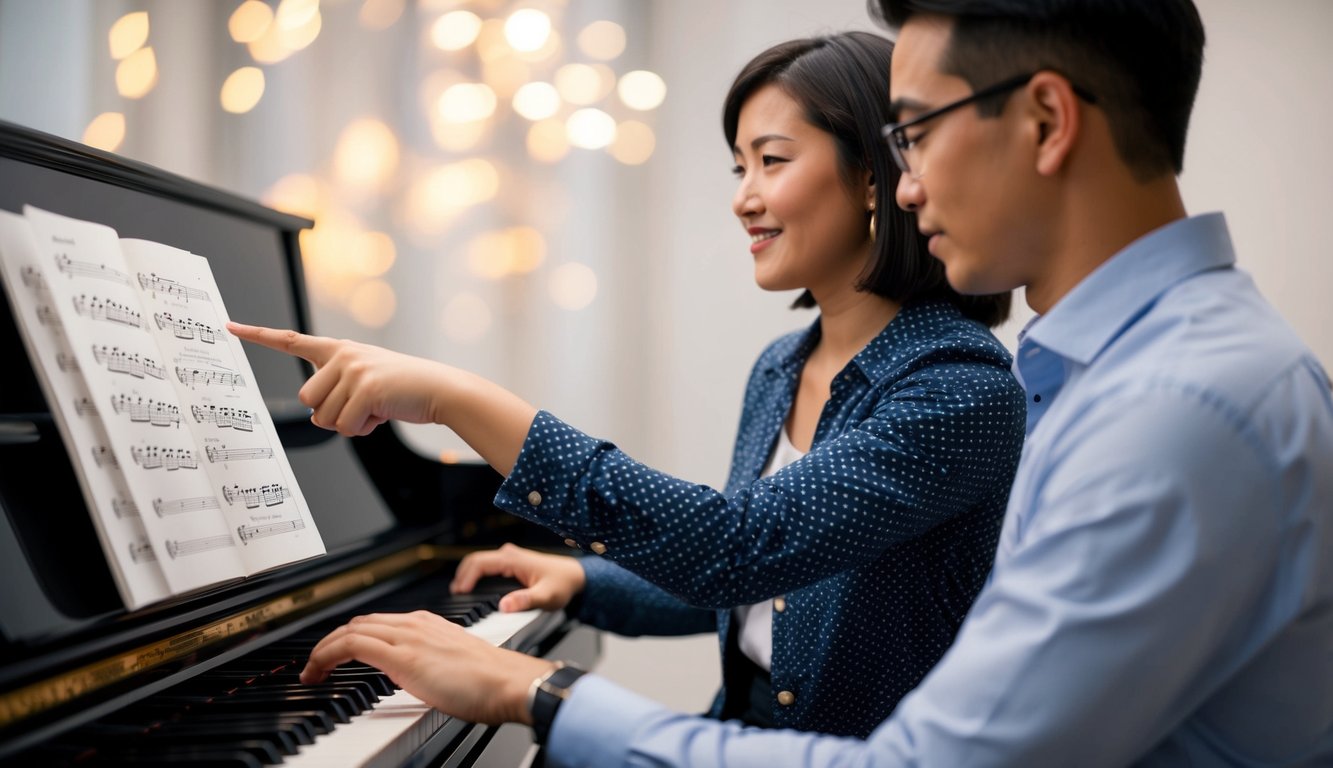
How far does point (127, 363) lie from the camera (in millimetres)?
891

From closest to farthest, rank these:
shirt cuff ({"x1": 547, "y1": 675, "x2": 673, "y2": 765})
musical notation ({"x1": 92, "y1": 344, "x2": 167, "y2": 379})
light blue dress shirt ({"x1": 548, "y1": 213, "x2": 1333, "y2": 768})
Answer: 1. light blue dress shirt ({"x1": 548, "y1": 213, "x2": 1333, "y2": 768})
2. shirt cuff ({"x1": 547, "y1": 675, "x2": 673, "y2": 765})
3. musical notation ({"x1": 92, "y1": 344, "x2": 167, "y2": 379})

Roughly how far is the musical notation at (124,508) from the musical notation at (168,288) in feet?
0.75

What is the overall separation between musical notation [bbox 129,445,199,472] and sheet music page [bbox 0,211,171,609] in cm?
2

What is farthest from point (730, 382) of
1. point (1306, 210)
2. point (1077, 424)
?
point (1077, 424)

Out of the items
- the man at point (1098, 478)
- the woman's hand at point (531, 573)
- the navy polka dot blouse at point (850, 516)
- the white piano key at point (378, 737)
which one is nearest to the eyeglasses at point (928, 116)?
the man at point (1098, 478)

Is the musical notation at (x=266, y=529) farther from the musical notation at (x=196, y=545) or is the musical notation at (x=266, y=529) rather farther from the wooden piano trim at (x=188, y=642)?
the wooden piano trim at (x=188, y=642)

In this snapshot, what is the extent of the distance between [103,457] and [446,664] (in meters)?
0.34

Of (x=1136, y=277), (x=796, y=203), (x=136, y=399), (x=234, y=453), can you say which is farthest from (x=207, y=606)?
(x=1136, y=277)

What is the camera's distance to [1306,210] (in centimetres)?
224

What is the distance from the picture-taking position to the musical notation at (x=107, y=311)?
0.87 m

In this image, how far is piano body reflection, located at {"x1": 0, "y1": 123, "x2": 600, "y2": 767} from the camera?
2.68ft

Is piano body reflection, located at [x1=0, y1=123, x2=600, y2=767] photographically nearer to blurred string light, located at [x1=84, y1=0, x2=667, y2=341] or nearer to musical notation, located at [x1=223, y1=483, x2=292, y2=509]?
musical notation, located at [x1=223, y1=483, x2=292, y2=509]

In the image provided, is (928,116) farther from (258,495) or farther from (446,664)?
(258,495)

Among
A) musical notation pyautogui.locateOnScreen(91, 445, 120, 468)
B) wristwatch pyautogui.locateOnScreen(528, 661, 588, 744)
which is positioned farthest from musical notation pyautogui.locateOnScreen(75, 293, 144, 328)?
wristwatch pyautogui.locateOnScreen(528, 661, 588, 744)
